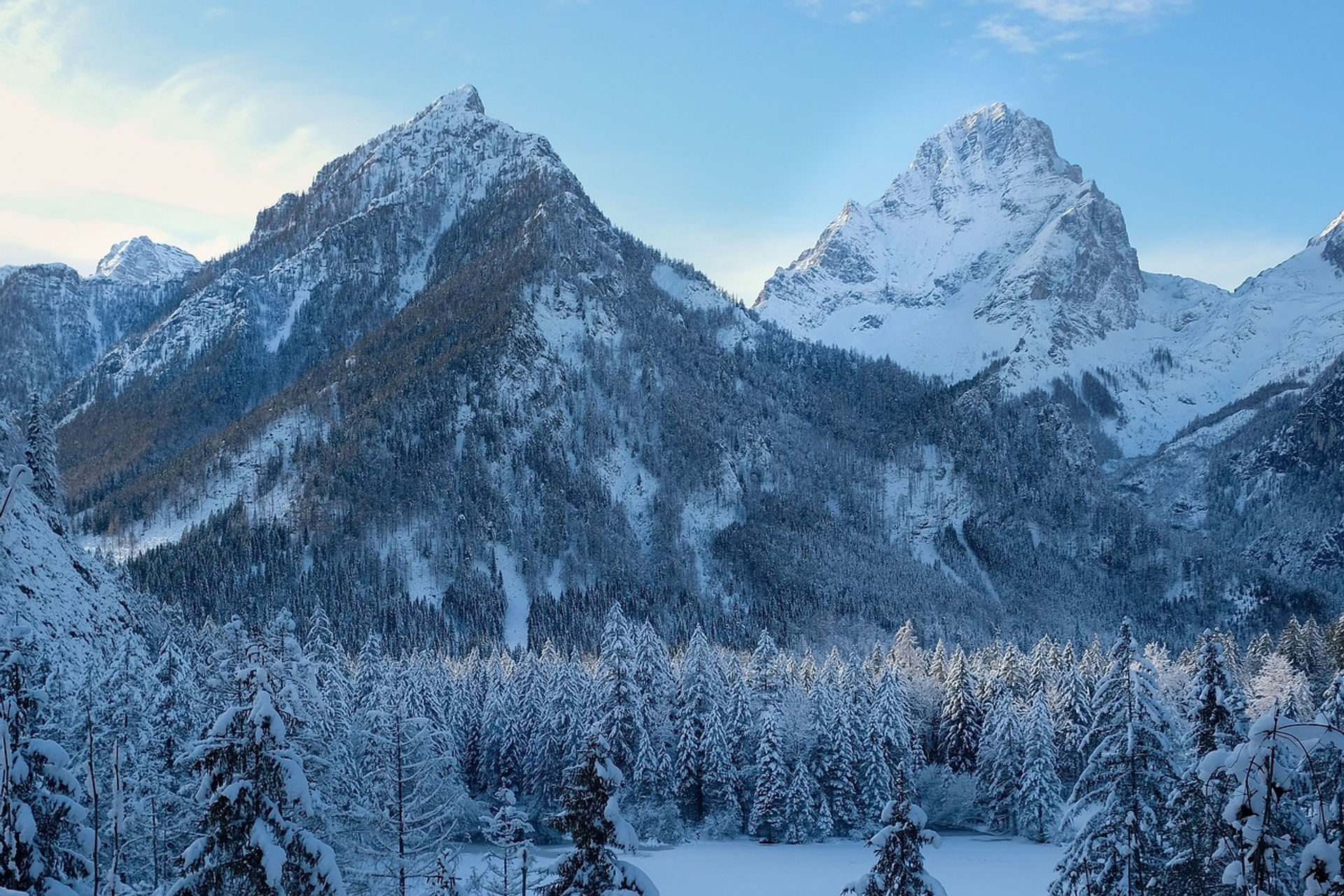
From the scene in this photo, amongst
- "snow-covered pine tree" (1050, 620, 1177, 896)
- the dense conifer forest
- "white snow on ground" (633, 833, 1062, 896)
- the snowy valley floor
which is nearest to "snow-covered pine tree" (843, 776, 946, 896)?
the dense conifer forest

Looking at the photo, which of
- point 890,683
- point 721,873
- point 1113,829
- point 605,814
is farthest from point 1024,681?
point 605,814

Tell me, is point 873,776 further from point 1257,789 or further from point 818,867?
point 1257,789

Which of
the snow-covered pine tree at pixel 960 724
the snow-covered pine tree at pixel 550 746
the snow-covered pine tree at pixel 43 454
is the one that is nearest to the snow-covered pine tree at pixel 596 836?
the snow-covered pine tree at pixel 550 746

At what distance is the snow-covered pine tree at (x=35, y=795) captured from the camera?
41.3 ft

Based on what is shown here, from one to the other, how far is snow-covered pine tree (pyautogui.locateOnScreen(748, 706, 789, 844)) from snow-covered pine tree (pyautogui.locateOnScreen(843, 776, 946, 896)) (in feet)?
172

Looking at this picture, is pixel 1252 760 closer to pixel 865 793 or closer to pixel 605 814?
pixel 605 814

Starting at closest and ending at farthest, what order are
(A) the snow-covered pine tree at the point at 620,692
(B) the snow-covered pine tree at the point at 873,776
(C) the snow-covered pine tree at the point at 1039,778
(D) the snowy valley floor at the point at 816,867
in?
1. (D) the snowy valley floor at the point at 816,867
2. (A) the snow-covered pine tree at the point at 620,692
3. (C) the snow-covered pine tree at the point at 1039,778
4. (B) the snow-covered pine tree at the point at 873,776

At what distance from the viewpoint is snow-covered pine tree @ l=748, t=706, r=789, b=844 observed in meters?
74.6

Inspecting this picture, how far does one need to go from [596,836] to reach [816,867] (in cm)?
5289

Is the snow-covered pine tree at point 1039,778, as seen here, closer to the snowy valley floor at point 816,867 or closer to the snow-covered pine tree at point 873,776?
the snowy valley floor at point 816,867

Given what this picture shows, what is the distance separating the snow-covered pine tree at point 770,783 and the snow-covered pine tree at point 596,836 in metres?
58.2

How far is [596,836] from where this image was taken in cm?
1877

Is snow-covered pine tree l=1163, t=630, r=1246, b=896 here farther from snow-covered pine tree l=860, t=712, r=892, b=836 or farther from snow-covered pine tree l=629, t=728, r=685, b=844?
snow-covered pine tree l=629, t=728, r=685, b=844

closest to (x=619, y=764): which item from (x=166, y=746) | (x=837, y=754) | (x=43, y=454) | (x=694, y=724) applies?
(x=694, y=724)
